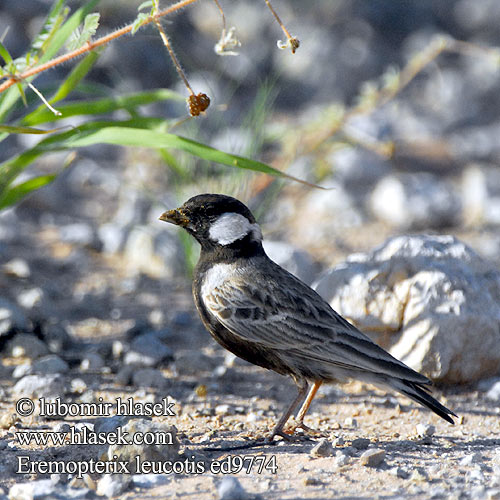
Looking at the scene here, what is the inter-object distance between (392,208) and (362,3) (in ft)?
18.7

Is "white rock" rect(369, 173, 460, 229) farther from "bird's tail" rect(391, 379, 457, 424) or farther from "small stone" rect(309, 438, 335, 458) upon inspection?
"small stone" rect(309, 438, 335, 458)

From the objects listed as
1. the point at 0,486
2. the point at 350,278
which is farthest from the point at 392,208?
the point at 0,486

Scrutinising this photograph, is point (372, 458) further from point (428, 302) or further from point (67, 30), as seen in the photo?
point (67, 30)

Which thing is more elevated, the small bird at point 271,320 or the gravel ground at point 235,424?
Answer: the small bird at point 271,320

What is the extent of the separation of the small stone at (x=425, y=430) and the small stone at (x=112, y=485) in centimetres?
161

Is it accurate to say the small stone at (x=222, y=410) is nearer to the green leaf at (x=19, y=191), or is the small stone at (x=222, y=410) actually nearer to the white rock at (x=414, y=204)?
the green leaf at (x=19, y=191)

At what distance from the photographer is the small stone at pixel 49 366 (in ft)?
15.2

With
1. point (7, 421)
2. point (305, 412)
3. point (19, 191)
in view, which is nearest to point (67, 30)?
point (19, 191)

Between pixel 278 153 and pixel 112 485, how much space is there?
19.9ft

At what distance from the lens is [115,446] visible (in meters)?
3.32

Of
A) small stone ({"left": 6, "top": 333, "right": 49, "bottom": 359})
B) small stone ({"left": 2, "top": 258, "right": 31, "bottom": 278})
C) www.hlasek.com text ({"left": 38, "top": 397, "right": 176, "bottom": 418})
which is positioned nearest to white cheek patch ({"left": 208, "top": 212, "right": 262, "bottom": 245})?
www.hlasek.com text ({"left": 38, "top": 397, "right": 176, "bottom": 418})

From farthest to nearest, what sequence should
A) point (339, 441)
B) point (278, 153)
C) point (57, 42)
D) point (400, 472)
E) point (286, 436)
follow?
1. point (278, 153)
2. point (57, 42)
3. point (286, 436)
4. point (339, 441)
5. point (400, 472)

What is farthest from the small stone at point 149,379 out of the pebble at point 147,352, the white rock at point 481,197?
the white rock at point 481,197

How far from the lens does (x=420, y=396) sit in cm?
380
